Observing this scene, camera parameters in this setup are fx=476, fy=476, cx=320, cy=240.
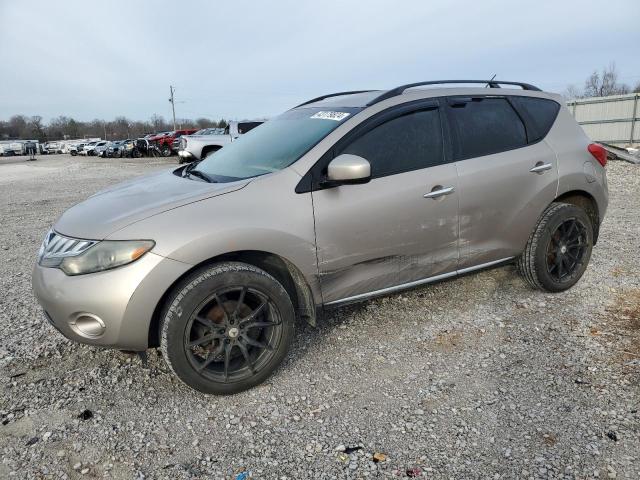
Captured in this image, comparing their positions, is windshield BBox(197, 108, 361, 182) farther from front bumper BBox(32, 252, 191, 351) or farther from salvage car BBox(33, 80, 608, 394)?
front bumper BBox(32, 252, 191, 351)

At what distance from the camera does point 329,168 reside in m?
2.83

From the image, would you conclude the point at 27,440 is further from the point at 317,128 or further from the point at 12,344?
the point at 317,128

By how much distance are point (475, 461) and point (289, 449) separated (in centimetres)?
89

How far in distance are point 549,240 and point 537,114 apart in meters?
1.05

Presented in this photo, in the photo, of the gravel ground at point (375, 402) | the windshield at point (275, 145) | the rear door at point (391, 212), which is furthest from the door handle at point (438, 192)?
the gravel ground at point (375, 402)

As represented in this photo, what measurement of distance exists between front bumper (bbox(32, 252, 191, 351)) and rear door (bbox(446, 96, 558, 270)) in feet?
6.78

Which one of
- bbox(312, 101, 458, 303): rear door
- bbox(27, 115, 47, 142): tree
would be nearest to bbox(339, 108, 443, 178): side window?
bbox(312, 101, 458, 303): rear door

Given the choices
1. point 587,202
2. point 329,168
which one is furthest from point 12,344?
point 587,202

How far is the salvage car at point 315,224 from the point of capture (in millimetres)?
2555

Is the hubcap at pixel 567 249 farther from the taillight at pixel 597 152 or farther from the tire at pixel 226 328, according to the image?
the tire at pixel 226 328

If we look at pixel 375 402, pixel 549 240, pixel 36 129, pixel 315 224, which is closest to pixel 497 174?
pixel 549 240

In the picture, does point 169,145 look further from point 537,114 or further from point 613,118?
point 537,114

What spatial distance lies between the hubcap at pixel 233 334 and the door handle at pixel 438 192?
130 cm

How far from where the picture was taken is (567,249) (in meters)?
4.04
